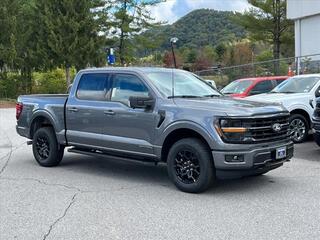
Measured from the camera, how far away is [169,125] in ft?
24.5

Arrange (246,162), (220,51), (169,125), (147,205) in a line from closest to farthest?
(147,205) → (246,162) → (169,125) → (220,51)

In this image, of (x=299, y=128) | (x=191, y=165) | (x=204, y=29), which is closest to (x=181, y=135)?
(x=191, y=165)

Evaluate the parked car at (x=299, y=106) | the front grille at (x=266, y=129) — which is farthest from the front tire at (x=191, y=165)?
the parked car at (x=299, y=106)

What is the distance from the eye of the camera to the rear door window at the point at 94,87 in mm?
8633

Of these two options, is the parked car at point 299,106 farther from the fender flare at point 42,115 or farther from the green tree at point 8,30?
the green tree at point 8,30

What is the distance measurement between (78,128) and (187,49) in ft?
165

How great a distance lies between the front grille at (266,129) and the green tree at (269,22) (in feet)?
112

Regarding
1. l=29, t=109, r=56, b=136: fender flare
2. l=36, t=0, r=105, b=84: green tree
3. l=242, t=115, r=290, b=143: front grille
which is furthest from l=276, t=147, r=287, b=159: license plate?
l=36, t=0, r=105, b=84: green tree

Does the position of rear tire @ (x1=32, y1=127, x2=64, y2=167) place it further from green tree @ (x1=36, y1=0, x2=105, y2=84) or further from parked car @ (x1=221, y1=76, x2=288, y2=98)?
green tree @ (x1=36, y1=0, x2=105, y2=84)

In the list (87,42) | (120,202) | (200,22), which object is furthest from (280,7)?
(120,202)

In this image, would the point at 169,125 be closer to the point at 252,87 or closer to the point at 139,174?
Answer: the point at 139,174

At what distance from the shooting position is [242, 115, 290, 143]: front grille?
275 inches

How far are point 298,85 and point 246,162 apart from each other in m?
6.74

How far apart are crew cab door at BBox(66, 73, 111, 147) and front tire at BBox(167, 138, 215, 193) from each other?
1.56 m
